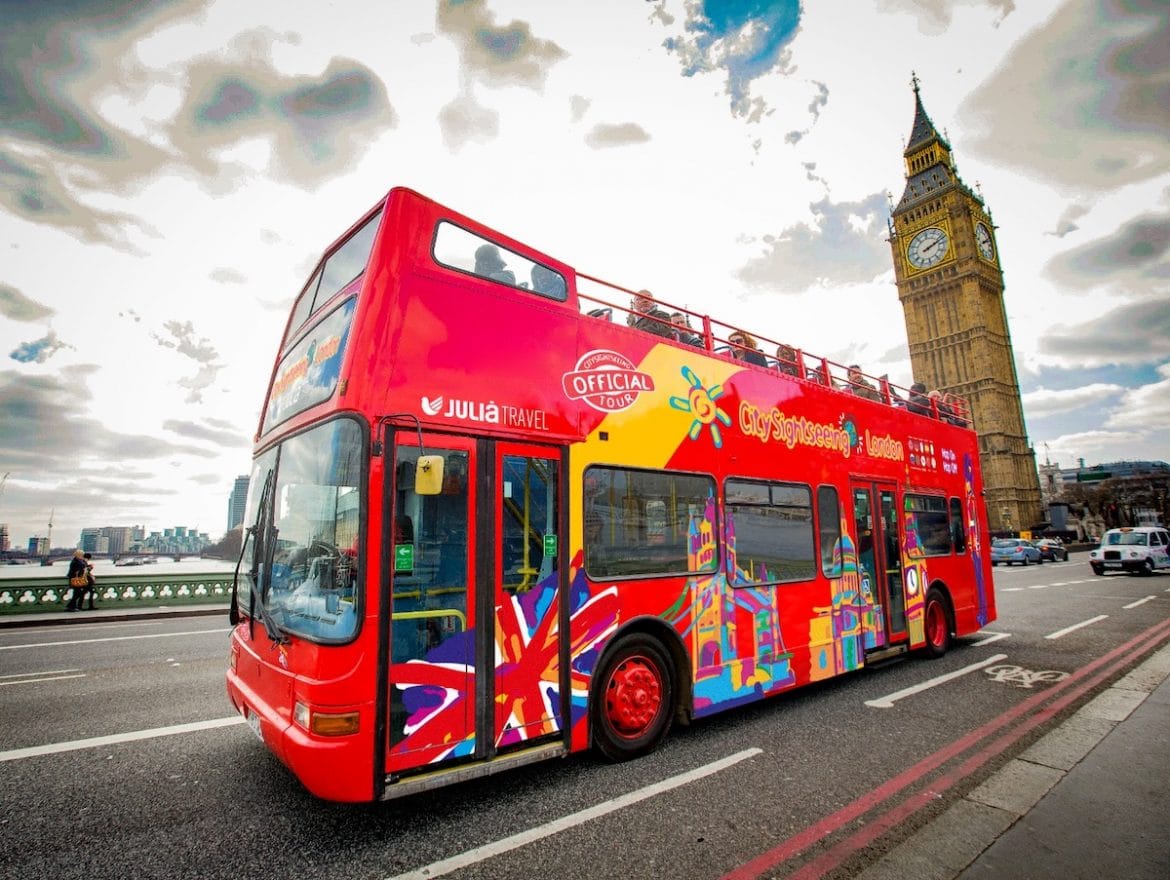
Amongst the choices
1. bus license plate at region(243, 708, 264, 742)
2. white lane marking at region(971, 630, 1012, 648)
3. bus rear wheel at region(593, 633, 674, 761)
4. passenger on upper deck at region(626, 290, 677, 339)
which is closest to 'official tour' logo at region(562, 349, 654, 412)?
passenger on upper deck at region(626, 290, 677, 339)

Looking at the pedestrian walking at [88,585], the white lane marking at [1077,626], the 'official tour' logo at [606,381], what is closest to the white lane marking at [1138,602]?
the white lane marking at [1077,626]

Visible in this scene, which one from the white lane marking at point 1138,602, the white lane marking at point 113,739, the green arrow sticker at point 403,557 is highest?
the green arrow sticker at point 403,557

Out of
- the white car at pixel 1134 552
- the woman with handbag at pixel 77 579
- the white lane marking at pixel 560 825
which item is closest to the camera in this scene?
the white lane marking at pixel 560 825

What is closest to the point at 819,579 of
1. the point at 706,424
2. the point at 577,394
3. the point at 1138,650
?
the point at 706,424

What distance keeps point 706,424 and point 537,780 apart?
3.36 m

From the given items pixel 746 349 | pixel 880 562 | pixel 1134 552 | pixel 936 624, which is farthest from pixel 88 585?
pixel 1134 552

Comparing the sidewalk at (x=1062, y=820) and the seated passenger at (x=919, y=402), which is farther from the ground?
the seated passenger at (x=919, y=402)

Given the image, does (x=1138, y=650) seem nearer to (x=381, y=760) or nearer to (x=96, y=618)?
(x=381, y=760)

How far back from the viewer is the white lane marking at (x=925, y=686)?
594 cm

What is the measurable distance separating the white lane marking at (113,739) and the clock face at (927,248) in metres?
90.0

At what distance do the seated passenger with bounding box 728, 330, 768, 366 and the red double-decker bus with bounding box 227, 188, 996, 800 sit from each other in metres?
0.10

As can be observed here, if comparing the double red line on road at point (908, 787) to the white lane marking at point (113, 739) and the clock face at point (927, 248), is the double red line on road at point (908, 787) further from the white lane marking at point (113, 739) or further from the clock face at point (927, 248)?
the clock face at point (927, 248)

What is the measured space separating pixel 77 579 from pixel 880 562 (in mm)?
19085

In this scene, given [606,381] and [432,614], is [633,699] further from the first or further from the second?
[606,381]
